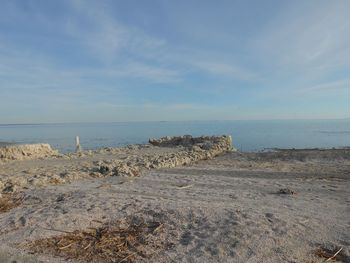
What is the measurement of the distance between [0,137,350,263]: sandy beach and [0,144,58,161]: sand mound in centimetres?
532

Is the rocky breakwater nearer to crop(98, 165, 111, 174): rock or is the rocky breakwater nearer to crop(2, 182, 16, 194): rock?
crop(98, 165, 111, 174): rock

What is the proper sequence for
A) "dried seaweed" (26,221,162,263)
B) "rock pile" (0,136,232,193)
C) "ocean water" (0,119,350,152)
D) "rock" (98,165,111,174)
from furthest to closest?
"ocean water" (0,119,350,152) → "rock" (98,165,111,174) → "rock pile" (0,136,232,193) → "dried seaweed" (26,221,162,263)

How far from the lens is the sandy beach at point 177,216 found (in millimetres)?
5180

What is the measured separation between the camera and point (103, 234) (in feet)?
19.2

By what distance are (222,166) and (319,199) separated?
6100 mm

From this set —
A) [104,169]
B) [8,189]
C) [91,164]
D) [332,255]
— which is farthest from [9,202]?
[332,255]

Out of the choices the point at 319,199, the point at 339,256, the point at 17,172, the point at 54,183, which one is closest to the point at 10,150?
the point at 17,172

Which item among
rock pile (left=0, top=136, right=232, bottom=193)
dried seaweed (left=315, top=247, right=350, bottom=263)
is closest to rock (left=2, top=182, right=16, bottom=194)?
rock pile (left=0, top=136, right=232, bottom=193)

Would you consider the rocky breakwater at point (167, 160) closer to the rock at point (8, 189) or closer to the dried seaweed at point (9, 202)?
the rock at point (8, 189)

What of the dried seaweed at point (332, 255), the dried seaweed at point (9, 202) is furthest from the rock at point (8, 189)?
the dried seaweed at point (332, 255)

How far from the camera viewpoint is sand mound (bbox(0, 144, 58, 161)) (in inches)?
659

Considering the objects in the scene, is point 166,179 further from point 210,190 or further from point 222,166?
point 222,166

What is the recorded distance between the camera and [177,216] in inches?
255

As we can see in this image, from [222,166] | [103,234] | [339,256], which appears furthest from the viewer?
[222,166]
